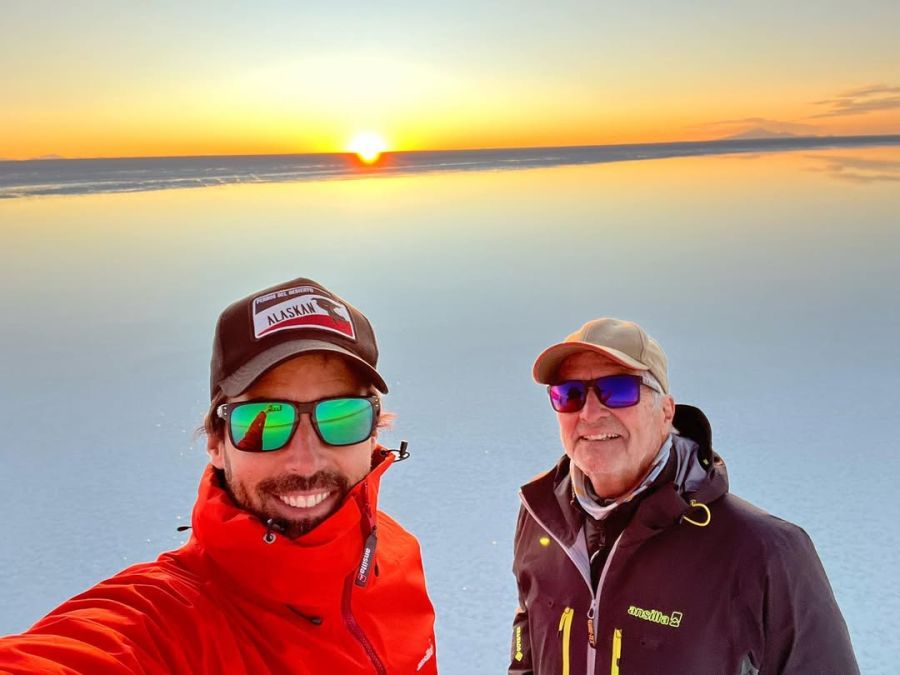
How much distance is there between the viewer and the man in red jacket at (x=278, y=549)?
119cm

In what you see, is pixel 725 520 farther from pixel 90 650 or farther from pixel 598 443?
pixel 90 650

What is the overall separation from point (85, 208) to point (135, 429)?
17347 mm

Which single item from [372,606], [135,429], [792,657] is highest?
[372,606]

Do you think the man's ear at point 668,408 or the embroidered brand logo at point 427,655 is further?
the man's ear at point 668,408

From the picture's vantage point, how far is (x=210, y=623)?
1229 millimetres

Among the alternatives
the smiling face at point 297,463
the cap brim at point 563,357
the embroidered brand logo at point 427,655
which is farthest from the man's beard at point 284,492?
the cap brim at point 563,357

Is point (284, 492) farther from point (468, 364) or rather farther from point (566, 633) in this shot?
point (468, 364)

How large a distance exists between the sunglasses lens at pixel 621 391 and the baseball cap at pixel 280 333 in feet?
2.16

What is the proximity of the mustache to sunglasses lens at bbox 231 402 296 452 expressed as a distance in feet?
0.20

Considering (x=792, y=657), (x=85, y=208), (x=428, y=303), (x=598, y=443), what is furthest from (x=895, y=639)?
(x=85, y=208)

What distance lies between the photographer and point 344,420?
1.49m

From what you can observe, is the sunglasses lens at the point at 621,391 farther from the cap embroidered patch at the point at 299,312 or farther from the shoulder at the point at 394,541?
the cap embroidered patch at the point at 299,312

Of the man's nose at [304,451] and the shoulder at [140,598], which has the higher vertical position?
the man's nose at [304,451]

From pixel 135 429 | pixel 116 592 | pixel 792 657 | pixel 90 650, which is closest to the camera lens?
pixel 90 650
